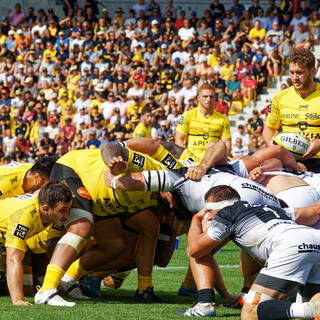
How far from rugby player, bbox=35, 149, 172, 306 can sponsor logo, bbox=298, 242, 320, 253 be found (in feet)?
6.87

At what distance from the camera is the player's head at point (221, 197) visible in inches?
237

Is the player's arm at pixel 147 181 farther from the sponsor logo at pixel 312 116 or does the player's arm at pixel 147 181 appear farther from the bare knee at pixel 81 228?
the sponsor logo at pixel 312 116

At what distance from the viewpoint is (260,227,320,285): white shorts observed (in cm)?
543

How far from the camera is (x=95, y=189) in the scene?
281 inches

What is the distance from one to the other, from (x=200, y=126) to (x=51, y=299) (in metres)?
5.66

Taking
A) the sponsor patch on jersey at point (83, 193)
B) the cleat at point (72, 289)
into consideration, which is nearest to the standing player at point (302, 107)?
the sponsor patch on jersey at point (83, 193)

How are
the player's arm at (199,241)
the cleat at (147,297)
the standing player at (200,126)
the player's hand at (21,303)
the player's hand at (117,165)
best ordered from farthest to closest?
the standing player at (200,126) → the cleat at (147,297) → the player's hand at (117,165) → the player's hand at (21,303) → the player's arm at (199,241)

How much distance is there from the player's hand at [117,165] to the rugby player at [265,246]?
0.92 metres

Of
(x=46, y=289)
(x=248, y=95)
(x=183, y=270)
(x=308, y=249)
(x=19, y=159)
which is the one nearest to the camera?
(x=308, y=249)

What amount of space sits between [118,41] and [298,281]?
20273mm

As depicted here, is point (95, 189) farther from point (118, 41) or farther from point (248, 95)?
point (118, 41)

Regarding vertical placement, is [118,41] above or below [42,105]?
above

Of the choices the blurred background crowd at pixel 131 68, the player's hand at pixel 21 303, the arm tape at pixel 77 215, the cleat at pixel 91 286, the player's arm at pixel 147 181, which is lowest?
the blurred background crowd at pixel 131 68

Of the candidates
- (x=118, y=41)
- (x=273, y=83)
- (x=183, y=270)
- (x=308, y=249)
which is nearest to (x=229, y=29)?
(x=273, y=83)
